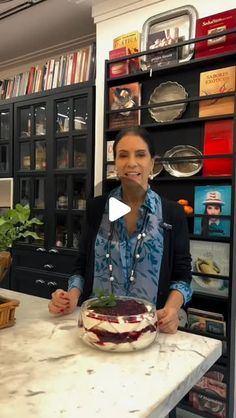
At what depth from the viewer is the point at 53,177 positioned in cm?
255

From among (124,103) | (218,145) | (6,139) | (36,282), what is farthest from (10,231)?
(6,139)

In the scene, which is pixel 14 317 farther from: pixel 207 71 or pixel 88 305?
pixel 207 71

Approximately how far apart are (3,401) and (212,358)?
0.49m

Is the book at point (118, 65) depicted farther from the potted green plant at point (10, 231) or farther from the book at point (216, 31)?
the potted green plant at point (10, 231)

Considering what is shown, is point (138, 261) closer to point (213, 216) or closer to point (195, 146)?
point (213, 216)

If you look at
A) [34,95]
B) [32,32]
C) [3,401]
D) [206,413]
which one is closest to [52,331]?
[3,401]

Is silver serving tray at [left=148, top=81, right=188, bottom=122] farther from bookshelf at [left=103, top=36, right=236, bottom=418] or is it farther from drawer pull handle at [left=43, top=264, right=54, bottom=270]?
drawer pull handle at [left=43, top=264, right=54, bottom=270]

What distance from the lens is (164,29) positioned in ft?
6.56

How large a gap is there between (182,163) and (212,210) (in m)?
0.33

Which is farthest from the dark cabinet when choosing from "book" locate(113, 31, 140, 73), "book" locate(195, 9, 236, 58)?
"book" locate(195, 9, 236, 58)

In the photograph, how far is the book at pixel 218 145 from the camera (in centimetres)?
176

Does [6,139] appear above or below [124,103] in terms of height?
below

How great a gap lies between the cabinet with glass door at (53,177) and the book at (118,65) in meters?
0.22

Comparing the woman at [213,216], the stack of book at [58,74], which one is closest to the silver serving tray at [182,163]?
the woman at [213,216]
